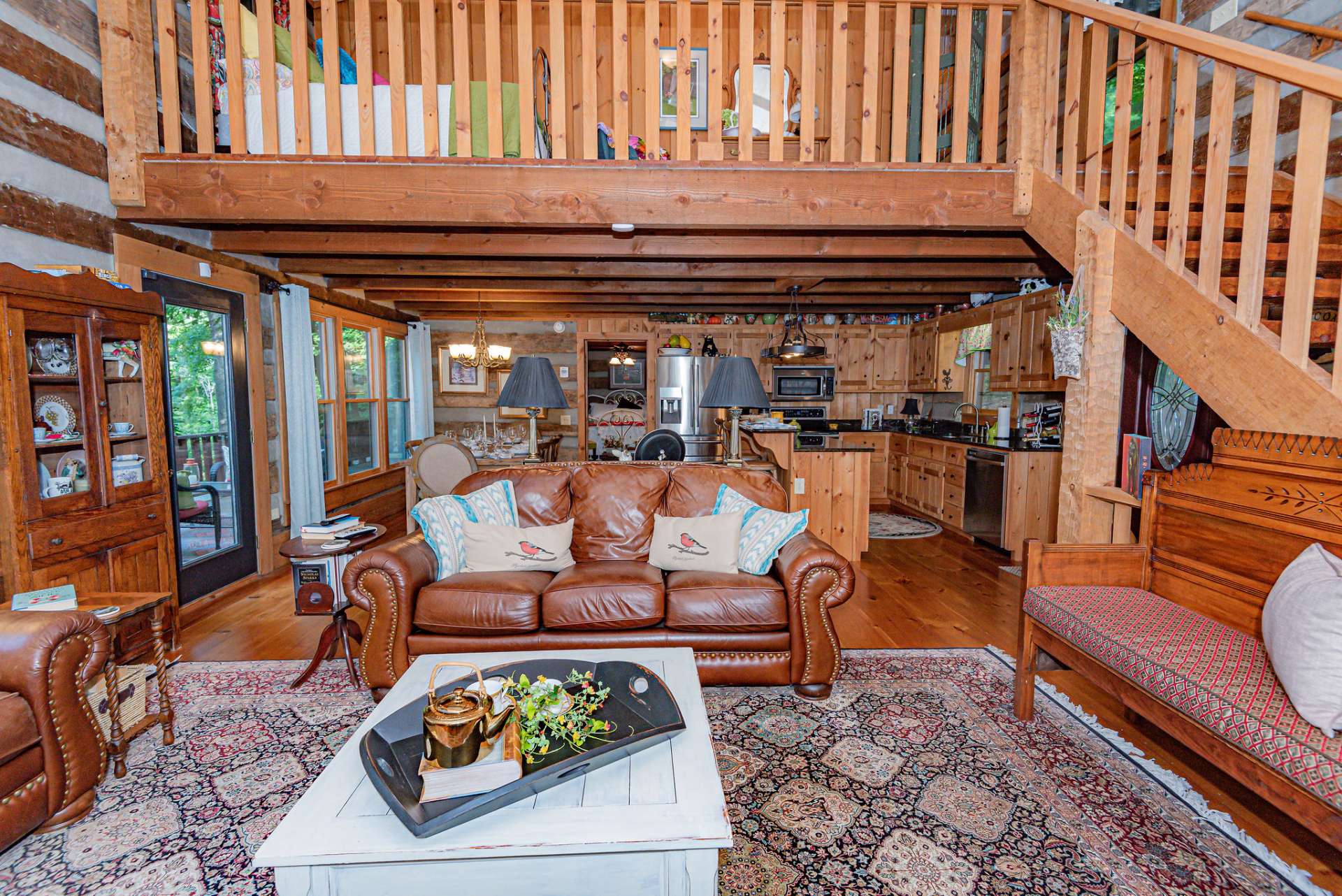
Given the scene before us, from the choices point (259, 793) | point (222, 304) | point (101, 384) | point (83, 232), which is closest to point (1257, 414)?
point (259, 793)

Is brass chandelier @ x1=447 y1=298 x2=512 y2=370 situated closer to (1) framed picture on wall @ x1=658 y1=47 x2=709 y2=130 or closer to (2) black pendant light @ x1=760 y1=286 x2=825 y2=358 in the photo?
(1) framed picture on wall @ x1=658 y1=47 x2=709 y2=130

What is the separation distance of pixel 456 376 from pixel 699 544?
569cm

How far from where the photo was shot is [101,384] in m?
2.79

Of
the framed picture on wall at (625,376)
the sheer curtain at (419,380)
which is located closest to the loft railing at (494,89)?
the sheer curtain at (419,380)

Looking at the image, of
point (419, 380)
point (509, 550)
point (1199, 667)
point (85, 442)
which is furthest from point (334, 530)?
point (419, 380)

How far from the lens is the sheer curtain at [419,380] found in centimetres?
721

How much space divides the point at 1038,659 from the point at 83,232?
483cm

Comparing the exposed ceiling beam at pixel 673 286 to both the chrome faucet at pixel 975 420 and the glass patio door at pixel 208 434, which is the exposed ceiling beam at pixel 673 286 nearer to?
the chrome faucet at pixel 975 420

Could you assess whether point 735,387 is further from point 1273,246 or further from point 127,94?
point 127,94

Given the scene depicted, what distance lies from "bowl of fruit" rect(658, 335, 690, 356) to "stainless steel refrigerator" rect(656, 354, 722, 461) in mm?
141

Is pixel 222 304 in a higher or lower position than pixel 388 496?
higher

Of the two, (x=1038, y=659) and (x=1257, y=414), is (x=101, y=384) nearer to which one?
(x=1038, y=659)

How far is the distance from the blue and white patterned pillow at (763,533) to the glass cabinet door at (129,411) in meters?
2.92

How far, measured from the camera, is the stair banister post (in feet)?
10.6
